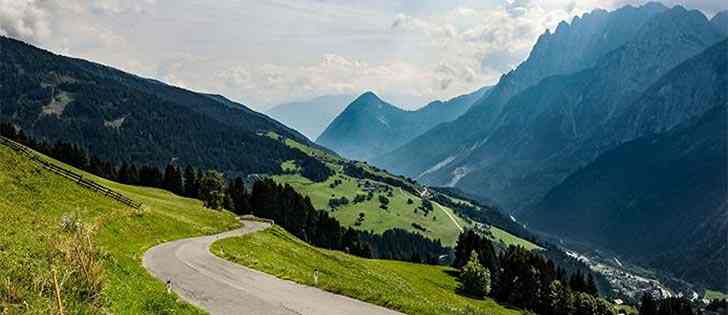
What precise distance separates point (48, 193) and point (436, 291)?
68.3 m

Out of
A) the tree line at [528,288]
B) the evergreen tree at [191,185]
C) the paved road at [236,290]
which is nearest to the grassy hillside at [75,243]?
the paved road at [236,290]

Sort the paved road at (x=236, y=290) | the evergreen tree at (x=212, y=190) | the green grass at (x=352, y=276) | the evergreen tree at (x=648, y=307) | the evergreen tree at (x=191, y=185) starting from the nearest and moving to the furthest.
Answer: the paved road at (x=236, y=290), the green grass at (x=352, y=276), the evergreen tree at (x=212, y=190), the evergreen tree at (x=648, y=307), the evergreen tree at (x=191, y=185)

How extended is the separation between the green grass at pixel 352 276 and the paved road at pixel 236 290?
1396 millimetres

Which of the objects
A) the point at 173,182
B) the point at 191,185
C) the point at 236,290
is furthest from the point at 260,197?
the point at 236,290

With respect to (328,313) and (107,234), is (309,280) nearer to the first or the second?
(328,313)

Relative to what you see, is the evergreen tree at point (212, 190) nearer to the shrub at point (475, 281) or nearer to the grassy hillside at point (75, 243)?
the grassy hillside at point (75, 243)

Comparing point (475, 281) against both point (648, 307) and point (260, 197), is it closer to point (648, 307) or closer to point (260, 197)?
point (648, 307)

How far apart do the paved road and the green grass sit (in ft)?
4.58

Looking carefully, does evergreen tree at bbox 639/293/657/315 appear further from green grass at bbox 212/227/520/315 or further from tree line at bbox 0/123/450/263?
tree line at bbox 0/123/450/263

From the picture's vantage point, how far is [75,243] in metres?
18.7

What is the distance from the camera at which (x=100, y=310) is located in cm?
1975

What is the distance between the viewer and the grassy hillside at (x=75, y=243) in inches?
738

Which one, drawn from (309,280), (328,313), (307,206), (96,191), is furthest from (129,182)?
(328,313)

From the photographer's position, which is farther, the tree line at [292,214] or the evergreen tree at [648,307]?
the tree line at [292,214]
